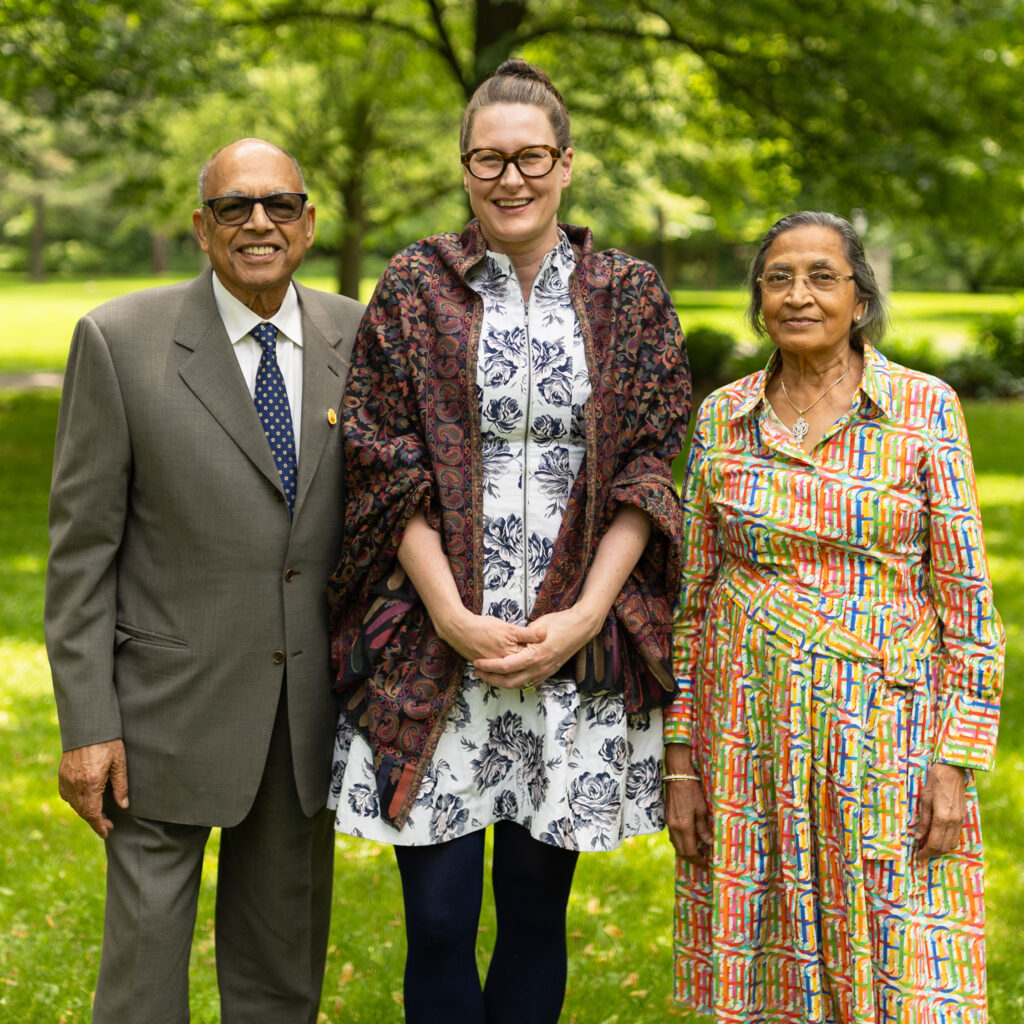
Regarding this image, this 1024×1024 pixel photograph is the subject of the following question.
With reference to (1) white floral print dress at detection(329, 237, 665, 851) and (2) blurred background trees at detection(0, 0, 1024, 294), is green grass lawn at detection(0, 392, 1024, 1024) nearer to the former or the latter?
(1) white floral print dress at detection(329, 237, 665, 851)

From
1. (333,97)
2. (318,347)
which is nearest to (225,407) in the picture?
(318,347)

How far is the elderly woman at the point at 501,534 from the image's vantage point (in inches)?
108

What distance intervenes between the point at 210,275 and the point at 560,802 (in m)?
1.50

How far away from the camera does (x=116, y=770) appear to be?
2869 millimetres

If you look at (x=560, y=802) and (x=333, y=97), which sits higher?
(x=333, y=97)

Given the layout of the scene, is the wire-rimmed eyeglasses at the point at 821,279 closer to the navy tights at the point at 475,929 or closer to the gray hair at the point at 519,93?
the gray hair at the point at 519,93

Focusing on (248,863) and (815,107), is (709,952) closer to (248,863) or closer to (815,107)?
(248,863)

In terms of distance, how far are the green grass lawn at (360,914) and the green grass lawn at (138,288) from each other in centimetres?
1284

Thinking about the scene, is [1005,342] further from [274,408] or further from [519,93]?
[274,408]

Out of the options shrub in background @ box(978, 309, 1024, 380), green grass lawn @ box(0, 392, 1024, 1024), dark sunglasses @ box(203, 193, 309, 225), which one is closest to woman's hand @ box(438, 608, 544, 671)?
dark sunglasses @ box(203, 193, 309, 225)

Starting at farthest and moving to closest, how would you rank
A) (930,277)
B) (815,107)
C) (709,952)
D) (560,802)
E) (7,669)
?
(930,277) → (815,107) → (7,669) → (709,952) → (560,802)

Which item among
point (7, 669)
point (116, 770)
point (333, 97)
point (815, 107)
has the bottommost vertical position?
point (116, 770)

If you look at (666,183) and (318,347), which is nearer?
(318,347)

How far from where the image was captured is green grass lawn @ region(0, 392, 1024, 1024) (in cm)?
397
